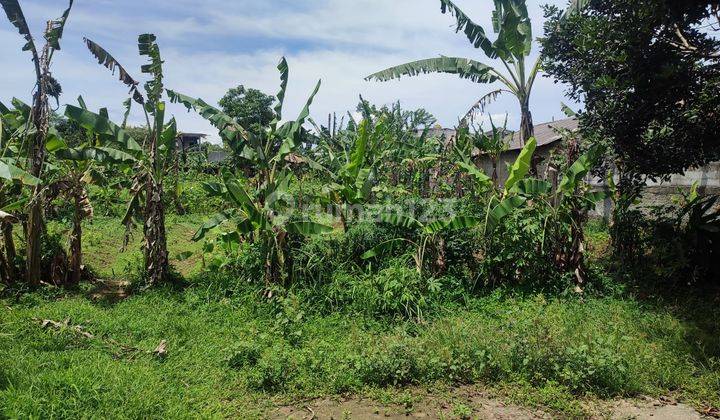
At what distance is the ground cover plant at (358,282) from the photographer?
12.6 feet

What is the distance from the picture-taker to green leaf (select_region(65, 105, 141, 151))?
5719mm

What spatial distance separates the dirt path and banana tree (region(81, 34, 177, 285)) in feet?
11.7

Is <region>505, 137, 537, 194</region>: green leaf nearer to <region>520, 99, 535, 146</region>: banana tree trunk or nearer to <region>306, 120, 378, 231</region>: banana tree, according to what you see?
<region>520, 99, 535, 146</region>: banana tree trunk

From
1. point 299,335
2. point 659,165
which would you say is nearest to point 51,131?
point 299,335

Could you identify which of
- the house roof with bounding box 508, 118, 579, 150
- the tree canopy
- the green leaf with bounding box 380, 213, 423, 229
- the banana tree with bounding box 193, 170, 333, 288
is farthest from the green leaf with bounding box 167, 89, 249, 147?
the house roof with bounding box 508, 118, 579, 150

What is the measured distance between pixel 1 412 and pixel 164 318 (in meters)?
2.26

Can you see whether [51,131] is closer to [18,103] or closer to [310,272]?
[18,103]

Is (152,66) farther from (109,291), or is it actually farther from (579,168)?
(579,168)

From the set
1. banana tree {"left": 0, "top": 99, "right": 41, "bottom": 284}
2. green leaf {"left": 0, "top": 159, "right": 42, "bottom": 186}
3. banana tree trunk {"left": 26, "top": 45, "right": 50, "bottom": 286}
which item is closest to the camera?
green leaf {"left": 0, "top": 159, "right": 42, "bottom": 186}

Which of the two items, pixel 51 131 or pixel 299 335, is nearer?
pixel 299 335

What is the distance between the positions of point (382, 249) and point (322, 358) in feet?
7.71

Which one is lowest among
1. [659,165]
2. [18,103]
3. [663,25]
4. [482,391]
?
[482,391]

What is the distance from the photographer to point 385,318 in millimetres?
5375

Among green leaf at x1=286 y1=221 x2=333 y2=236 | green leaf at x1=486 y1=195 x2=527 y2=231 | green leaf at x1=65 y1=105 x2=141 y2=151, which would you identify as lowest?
green leaf at x1=286 y1=221 x2=333 y2=236
